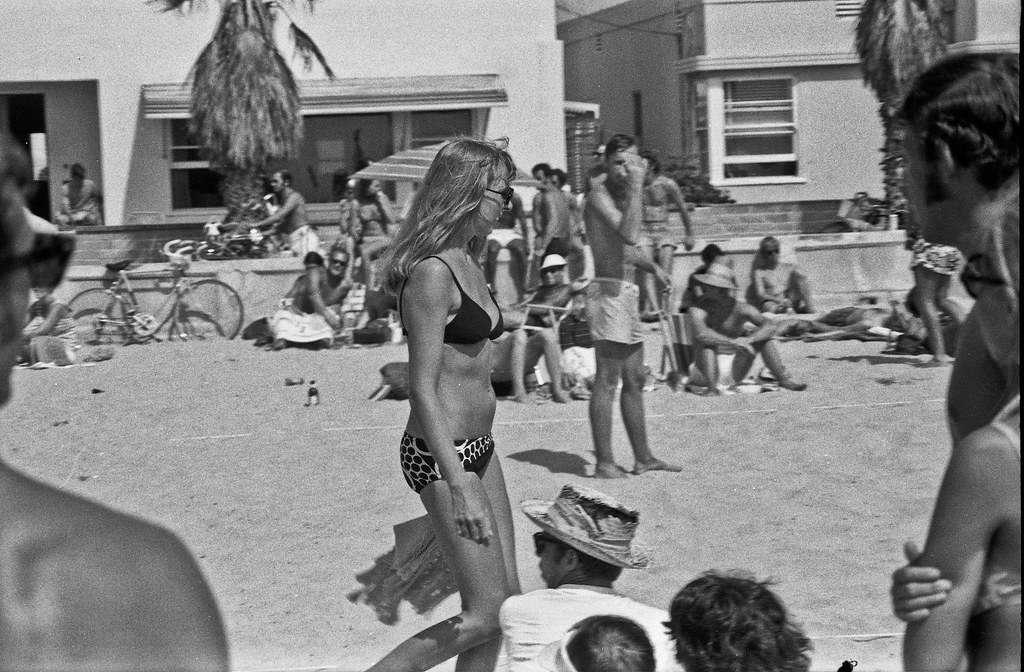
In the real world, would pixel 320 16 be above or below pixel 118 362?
above

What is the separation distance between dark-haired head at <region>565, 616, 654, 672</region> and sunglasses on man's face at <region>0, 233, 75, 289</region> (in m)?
1.87

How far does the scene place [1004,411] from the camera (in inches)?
68.9

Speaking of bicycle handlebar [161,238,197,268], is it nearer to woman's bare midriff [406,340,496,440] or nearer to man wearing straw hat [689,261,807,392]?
man wearing straw hat [689,261,807,392]

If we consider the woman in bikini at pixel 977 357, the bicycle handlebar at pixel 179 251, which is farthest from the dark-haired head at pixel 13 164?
the bicycle handlebar at pixel 179 251

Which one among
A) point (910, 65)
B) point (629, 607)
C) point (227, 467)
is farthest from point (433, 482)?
point (910, 65)

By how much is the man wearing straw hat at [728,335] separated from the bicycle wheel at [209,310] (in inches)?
220

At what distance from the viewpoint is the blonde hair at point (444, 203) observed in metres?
Result: 3.72

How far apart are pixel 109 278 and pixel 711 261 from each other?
673 centimetres

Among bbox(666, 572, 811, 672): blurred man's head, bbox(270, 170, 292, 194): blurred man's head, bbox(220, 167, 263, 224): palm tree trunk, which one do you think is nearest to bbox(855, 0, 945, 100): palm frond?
bbox(270, 170, 292, 194): blurred man's head

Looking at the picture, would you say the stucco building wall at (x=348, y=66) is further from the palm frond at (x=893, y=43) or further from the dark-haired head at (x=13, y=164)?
the dark-haired head at (x=13, y=164)

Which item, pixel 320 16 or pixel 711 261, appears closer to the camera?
pixel 711 261

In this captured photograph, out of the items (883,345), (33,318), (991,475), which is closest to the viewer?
(991,475)

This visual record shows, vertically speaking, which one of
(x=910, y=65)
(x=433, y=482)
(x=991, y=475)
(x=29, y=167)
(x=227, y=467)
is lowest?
(x=227, y=467)

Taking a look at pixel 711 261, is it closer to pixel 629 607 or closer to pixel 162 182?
pixel 629 607
